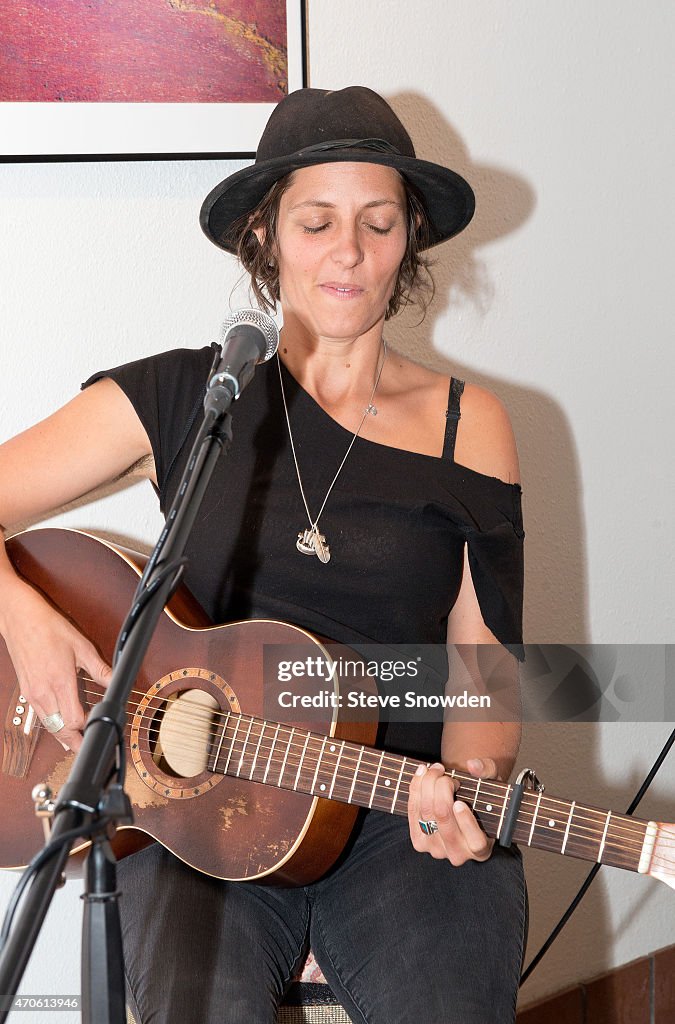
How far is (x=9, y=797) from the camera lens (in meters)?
1.29

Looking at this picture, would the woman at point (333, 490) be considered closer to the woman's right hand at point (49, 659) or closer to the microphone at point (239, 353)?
the woman's right hand at point (49, 659)

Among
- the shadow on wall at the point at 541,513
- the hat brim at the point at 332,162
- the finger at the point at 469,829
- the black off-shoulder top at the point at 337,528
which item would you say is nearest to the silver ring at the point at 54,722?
the black off-shoulder top at the point at 337,528

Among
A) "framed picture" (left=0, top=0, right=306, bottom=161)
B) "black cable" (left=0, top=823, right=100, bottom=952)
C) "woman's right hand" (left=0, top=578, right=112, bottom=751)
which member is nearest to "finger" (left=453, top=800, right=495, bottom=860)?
"woman's right hand" (left=0, top=578, right=112, bottom=751)

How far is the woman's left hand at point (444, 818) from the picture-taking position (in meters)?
1.15

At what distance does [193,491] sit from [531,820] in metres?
0.58

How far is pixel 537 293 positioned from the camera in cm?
187

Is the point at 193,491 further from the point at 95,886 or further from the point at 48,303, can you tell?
the point at 48,303

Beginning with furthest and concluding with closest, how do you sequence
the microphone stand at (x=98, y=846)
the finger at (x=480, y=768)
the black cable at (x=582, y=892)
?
1. the black cable at (x=582, y=892)
2. the finger at (x=480, y=768)
3. the microphone stand at (x=98, y=846)

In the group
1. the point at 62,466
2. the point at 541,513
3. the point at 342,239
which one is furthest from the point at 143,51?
the point at 541,513

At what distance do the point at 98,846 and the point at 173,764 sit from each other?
61 centimetres

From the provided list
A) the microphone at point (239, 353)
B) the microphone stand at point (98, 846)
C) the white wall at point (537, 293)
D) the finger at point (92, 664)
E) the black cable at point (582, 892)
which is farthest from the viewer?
the black cable at point (582, 892)

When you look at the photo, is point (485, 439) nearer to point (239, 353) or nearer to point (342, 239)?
point (342, 239)

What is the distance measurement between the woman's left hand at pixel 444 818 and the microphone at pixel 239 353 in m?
0.51

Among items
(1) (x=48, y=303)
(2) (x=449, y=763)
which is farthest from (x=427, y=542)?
(1) (x=48, y=303)
